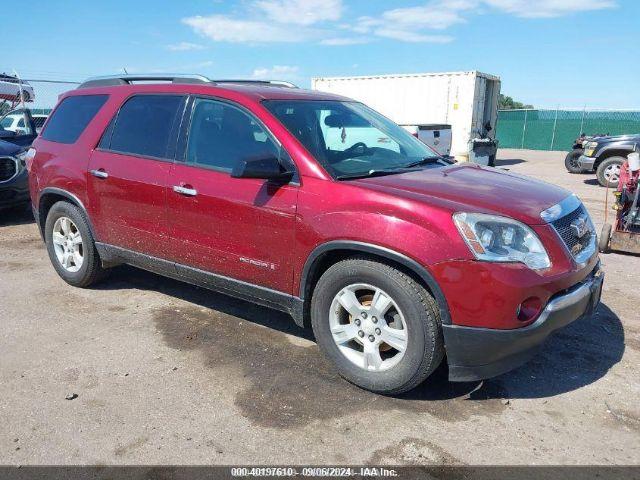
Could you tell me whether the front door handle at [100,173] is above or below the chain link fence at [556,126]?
above

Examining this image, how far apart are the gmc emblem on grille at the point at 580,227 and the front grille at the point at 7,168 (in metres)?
7.87

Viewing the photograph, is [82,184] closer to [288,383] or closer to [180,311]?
[180,311]

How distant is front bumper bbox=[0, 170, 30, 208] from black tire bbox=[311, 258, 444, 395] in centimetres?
657

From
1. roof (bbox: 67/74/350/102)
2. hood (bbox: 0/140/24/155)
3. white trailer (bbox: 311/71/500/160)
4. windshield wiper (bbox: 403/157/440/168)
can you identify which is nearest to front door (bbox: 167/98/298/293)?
roof (bbox: 67/74/350/102)

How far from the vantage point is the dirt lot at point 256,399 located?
9.23 ft

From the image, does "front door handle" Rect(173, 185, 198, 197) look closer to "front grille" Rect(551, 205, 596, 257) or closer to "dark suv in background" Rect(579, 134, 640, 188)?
"front grille" Rect(551, 205, 596, 257)

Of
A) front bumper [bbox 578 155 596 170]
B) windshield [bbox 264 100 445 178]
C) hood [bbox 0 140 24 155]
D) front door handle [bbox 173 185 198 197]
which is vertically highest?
windshield [bbox 264 100 445 178]

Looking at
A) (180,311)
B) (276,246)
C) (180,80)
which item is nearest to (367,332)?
(276,246)

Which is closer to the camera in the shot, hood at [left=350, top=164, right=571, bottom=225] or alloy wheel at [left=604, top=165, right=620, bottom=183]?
hood at [left=350, top=164, right=571, bottom=225]

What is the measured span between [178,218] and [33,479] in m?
2.01

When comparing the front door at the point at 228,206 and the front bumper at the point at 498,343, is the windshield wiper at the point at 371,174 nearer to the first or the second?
the front door at the point at 228,206

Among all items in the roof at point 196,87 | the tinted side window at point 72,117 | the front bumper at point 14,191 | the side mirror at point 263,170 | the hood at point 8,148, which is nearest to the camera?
the side mirror at point 263,170

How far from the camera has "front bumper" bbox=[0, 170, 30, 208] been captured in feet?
26.3

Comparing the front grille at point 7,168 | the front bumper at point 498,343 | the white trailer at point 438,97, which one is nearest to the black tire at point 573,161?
the white trailer at point 438,97
